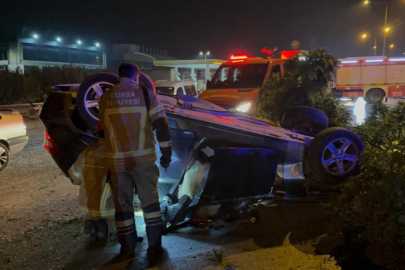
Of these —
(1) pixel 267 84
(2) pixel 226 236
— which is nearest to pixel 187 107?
(2) pixel 226 236

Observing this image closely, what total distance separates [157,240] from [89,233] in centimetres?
87

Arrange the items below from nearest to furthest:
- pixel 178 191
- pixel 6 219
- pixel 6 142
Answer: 1. pixel 178 191
2. pixel 6 219
3. pixel 6 142

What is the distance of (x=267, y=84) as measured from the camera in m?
6.68

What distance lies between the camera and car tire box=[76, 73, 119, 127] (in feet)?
13.5

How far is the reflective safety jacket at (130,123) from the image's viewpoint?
3.50 m

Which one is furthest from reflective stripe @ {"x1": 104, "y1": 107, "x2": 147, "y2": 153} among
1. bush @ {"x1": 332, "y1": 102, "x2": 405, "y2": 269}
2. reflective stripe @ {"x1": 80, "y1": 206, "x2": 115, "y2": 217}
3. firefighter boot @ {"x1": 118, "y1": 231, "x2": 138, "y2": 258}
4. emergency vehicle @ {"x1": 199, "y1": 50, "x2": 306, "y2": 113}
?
emergency vehicle @ {"x1": 199, "y1": 50, "x2": 306, "y2": 113}

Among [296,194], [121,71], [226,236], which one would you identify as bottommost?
[226,236]

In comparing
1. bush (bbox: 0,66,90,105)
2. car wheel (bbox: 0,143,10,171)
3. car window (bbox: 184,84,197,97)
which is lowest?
car wheel (bbox: 0,143,10,171)

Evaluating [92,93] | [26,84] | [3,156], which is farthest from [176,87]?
[26,84]

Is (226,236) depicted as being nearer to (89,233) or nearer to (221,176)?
(221,176)

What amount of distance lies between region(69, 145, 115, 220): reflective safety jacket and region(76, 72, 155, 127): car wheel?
44 centimetres

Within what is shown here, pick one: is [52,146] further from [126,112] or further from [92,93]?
[126,112]

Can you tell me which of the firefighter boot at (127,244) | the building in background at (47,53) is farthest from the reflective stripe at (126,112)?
the building in background at (47,53)

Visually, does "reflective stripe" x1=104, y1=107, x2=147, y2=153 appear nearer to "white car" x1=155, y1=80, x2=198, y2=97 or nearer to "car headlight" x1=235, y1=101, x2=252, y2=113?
"car headlight" x1=235, y1=101, x2=252, y2=113
